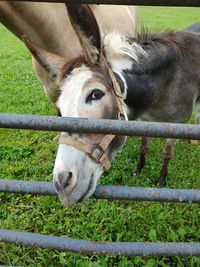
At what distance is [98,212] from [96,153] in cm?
110

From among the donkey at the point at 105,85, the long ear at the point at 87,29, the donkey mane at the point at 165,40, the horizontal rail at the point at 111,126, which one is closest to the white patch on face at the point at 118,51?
the donkey at the point at 105,85

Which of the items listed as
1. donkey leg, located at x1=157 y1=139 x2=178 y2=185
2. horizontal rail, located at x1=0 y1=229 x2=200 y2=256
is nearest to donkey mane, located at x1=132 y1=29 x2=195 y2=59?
donkey leg, located at x1=157 y1=139 x2=178 y2=185

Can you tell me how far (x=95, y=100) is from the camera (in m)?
2.02

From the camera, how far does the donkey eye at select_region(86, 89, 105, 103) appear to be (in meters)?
1.98

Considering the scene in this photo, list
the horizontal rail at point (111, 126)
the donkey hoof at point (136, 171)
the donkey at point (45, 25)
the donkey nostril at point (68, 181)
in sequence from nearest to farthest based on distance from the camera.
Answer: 1. the horizontal rail at point (111, 126)
2. the donkey nostril at point (68, 181)
3. the donkey at point (45, 25)
4. the donkey hoof at point (136, 171)

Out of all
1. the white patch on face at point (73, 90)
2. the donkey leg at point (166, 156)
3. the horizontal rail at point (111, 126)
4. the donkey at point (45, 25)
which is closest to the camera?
the horizontal rail at point (111, 126)

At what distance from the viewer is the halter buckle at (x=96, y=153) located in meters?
1.95

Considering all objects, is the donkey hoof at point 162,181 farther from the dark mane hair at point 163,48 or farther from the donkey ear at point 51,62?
the donkey ear at point 51,62

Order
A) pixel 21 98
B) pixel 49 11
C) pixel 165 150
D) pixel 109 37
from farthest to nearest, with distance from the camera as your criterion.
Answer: pixel 21 98, pixel 165 150, pixel 49 11, pixel 109 37

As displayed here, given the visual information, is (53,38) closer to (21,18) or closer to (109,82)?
(21,18)

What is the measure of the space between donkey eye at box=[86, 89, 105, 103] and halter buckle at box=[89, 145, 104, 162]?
0.88ft

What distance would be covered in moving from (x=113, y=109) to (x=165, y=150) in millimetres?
1564

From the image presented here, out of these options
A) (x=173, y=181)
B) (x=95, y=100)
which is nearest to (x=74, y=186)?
(x=95, y=100)

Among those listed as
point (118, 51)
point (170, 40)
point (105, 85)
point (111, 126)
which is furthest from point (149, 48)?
point (111, 126)
